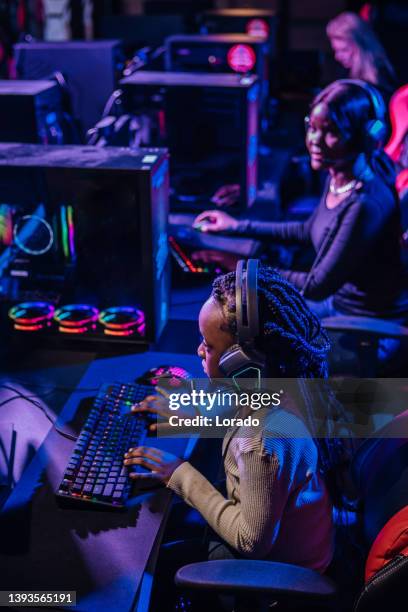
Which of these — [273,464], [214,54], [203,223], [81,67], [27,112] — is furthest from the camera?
[214,54]

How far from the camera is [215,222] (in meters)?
2.15

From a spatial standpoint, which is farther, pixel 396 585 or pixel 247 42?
pixel 247 42

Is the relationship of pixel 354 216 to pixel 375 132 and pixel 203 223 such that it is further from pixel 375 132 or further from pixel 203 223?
pixel 203 223

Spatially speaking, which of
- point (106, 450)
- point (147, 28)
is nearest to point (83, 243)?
point (106, 450)

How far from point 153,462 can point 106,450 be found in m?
0.10

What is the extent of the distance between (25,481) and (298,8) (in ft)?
20.4

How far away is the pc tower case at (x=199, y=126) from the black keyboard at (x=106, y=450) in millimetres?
1093

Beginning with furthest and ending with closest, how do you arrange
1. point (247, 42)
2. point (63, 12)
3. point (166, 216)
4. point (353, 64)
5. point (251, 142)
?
point (63, 12), point (353, 64), point (247, 42), point (251, 142), point (166, 216)

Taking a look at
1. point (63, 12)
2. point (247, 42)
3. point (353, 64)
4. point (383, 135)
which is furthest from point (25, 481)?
point (63, 12)

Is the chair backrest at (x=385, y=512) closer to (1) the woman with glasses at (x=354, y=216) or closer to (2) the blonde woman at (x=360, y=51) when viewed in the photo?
(1) the woman with glasses at (x=354, y=216)

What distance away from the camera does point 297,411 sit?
115 centimetres

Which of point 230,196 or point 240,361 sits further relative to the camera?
point 230,196

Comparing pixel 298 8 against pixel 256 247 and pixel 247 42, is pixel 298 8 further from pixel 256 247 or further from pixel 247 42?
pixel 256 247

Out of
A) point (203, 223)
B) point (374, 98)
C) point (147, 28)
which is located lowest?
point (203, 223)
